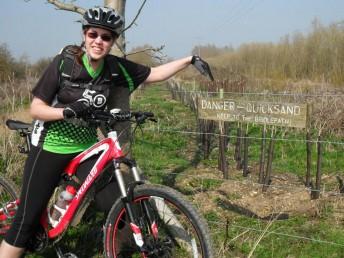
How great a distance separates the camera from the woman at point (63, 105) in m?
2.62

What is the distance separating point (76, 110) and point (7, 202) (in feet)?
4.37

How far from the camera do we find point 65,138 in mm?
2799

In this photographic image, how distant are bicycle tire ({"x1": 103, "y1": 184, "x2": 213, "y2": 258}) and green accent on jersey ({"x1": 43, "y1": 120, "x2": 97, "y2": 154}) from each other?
46cm

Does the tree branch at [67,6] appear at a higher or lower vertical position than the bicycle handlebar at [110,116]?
higher

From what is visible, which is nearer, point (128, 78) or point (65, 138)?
point (65, 138)

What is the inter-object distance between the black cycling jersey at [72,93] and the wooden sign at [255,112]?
200cm

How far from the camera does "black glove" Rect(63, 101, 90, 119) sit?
2.43 meters

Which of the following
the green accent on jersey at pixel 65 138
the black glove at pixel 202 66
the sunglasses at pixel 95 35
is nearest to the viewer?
the sunglasses at pixel 95 35

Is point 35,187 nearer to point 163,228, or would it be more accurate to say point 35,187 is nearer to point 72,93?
point 72,93

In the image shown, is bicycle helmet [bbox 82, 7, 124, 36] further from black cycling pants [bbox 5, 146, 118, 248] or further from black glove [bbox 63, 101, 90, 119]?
black cycling pants [bbox 5, 146, 118, 248]

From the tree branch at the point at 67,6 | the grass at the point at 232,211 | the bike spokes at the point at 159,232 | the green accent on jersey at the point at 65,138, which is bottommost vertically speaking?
the grass at the point at 232,211

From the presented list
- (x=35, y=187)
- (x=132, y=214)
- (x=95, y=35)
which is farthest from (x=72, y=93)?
(x=132, y=214)

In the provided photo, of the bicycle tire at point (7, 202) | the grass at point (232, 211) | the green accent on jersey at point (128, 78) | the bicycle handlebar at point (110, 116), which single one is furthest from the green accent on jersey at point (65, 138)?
the grass at point (232, 211)

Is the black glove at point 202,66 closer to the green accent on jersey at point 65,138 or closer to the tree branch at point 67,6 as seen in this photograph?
the green accent on jersey at point 65,138
